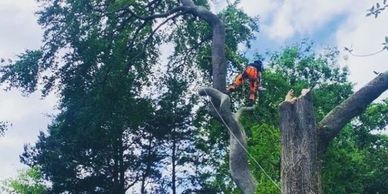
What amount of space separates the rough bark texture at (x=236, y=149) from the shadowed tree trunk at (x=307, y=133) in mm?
2583

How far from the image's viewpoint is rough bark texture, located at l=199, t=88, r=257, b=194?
10.8 meters

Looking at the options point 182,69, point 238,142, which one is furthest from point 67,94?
point 238,142

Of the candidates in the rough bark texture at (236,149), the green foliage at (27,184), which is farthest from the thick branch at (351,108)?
the green foliage at (27,184)

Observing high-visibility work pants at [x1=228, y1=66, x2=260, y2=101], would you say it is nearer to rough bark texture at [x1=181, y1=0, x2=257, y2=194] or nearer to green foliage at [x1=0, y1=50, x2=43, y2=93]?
rough bark texture at [x1=181, y1=0, x2=257, y2=194]

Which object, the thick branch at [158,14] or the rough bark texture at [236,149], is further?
the thick branch at [158,14]

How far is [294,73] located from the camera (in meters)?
27.7

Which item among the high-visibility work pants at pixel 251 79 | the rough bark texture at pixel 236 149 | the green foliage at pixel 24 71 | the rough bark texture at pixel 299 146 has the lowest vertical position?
the rough bark texture at pixel 299 146

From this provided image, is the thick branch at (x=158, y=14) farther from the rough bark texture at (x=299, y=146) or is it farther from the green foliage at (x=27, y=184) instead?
the green foliage at (x=27, y=184)

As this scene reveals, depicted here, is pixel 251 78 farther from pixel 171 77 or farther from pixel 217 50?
pixel 171 77

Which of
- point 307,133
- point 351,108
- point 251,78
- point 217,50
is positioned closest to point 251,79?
point 251,78

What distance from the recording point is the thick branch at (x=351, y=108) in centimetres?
→ 825

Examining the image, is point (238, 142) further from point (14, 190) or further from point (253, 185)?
point (14, 190)

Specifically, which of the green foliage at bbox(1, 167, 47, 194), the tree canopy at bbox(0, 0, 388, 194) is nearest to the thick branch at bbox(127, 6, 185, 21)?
the tree canopy at bbox(0, 0, 388, 194)

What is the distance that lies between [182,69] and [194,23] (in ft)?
5.41
